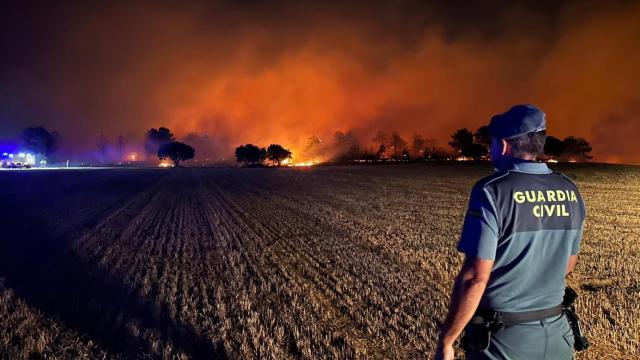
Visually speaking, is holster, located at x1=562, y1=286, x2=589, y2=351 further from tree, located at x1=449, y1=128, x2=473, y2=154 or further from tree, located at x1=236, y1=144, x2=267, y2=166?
tree, located at x1=236, y1=144, x2=267, y2=166

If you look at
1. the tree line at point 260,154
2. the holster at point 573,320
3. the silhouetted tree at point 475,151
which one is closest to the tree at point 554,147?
the silhouetted tree at point 475,151

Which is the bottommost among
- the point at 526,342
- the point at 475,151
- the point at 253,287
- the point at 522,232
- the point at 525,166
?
the point at 253,287

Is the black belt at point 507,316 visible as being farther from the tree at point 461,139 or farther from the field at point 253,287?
the tree at point 461,139

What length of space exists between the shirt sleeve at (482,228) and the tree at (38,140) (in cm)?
Answer: 18988

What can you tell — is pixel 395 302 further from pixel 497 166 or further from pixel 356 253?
pixel 497 166

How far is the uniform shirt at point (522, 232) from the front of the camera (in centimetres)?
268

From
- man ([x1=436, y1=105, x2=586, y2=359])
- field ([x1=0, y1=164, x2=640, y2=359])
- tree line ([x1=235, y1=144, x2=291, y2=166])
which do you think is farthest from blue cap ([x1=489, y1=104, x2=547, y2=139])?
tree line ([x1=235, y1=144, x2=291, y2=166])

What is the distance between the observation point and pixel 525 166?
2.81m

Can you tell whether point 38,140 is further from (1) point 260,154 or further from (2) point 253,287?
(2) point 253,287

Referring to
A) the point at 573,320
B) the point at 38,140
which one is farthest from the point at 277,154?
the point at 573,320

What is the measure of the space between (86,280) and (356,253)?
6447 mm

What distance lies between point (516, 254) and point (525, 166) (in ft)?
1.79

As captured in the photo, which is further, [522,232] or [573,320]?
[573,320]

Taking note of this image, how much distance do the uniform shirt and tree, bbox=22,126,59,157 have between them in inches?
7477
